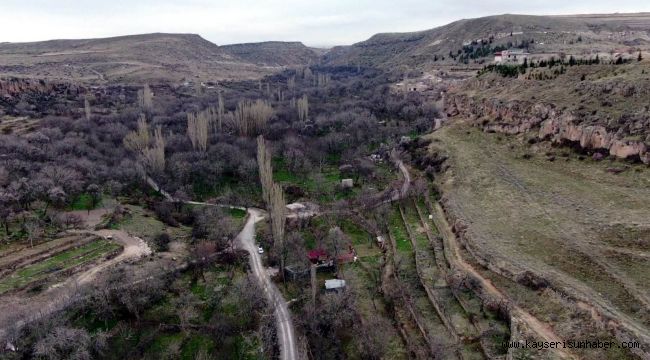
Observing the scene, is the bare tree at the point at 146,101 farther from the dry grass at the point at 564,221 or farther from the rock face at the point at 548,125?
the dry grass at the point at 564,221

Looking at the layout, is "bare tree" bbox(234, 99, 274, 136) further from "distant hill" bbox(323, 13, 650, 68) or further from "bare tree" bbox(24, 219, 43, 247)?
"distant hill" bbox(323, 13, 650, 68)

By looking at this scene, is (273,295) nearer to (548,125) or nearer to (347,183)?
(347,183)

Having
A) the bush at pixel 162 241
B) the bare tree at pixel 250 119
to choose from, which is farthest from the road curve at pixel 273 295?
the bare tree at pixel 250 119

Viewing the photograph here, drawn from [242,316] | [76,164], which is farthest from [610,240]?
[76,164]

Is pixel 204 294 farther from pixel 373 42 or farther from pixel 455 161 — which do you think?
pixel 373 42

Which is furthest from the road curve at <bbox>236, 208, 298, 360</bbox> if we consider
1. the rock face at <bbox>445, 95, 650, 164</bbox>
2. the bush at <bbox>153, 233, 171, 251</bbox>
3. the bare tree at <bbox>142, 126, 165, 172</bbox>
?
the rock face at <bbox>445, 95, 650, 164</bbox>

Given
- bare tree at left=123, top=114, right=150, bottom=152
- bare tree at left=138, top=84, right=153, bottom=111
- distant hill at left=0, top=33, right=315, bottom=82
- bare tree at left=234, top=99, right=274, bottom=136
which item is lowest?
bare tree at left=123, top=114, right=150, bottom=152

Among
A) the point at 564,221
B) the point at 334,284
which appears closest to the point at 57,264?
the point at 334,284

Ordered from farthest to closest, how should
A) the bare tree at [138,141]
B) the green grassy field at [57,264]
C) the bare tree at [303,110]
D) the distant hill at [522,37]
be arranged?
the distant hill at [522,37]
the bare tree at [303,110]
the bare tree at [138,141]
the green grassy field at [57,264]
